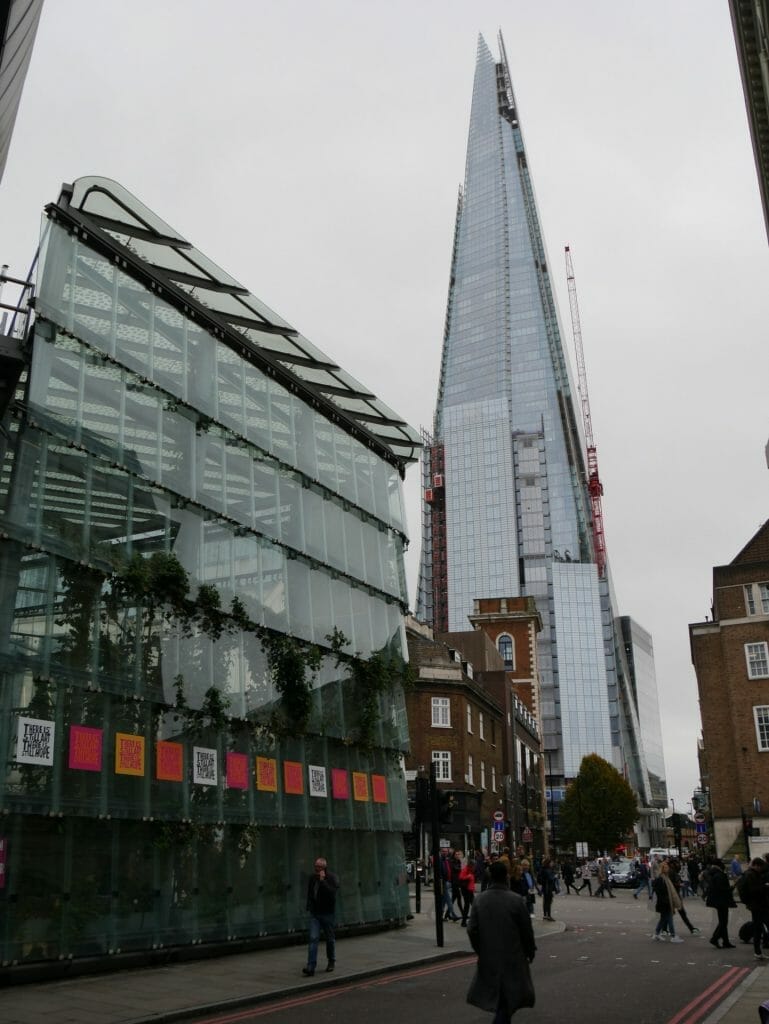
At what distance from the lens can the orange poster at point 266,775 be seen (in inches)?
665

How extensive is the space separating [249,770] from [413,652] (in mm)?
30741

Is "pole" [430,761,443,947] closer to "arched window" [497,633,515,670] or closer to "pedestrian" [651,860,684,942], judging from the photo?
"pedestrian" [651,860,684,942]

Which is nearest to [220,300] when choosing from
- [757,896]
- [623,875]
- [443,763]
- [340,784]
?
[340,784]

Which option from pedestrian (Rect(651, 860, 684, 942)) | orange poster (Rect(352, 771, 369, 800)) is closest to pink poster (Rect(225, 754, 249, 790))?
orange poster (Rect(352, 771, 369, 800))

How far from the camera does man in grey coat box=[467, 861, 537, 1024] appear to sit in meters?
7.20

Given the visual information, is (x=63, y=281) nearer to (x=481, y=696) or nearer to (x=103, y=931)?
(x=103, y=931)

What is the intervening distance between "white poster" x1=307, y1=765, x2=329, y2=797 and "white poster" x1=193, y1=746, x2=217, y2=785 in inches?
126

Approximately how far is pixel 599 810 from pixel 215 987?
83175mm

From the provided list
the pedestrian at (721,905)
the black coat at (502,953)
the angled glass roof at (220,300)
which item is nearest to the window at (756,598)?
the angled glass roof at (220,300)

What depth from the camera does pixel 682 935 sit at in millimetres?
20391

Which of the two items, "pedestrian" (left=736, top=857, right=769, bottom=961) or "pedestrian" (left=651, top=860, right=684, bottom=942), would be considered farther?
"pedestrian" (left=651, top=860, right=684, bottom=942)

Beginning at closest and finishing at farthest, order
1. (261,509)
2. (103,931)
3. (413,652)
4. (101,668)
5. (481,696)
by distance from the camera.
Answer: (103,931) → (101,668) → (261,509) → (413,652) → (481,696)

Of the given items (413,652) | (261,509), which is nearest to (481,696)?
(413,652)

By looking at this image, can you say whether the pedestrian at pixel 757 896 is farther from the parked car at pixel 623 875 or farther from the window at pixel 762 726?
the window at pixel 762 726
